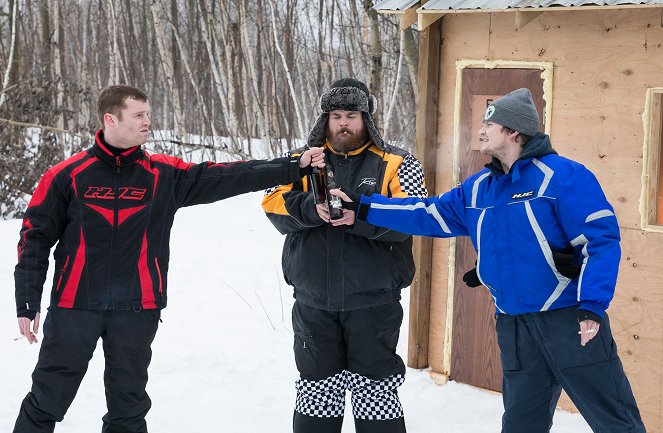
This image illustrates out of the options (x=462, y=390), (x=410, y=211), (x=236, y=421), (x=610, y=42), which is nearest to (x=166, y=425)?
(x=236, y=421)

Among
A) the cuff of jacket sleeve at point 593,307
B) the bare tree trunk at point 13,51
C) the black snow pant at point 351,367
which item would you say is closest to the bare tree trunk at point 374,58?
the black snow pant at point 351,367

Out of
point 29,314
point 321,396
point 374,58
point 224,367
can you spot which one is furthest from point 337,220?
point 374,58

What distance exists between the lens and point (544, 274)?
3457mm

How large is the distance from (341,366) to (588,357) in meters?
1.27

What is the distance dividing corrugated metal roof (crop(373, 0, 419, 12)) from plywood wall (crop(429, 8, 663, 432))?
63 centimetres

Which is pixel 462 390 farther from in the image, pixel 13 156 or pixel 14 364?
pixel 13 156

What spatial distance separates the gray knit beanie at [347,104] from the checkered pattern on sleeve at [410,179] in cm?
15

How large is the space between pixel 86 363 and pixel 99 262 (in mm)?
479

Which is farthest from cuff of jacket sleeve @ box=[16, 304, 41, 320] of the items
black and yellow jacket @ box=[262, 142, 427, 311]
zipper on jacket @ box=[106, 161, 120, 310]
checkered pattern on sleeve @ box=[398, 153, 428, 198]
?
checkered pattern on sleeve @ box=[398, 153, 428, 198]

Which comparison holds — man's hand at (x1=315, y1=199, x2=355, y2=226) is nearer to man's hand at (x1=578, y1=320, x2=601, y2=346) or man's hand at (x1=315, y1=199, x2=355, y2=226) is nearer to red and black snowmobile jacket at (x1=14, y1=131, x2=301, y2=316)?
red and black snowmobile jacket at (x1=14, y1=131, x2=301, y2=316)

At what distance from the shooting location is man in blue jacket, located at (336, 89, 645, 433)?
3.35 meters

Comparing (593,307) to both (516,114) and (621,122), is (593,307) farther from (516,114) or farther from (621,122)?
(621,122)

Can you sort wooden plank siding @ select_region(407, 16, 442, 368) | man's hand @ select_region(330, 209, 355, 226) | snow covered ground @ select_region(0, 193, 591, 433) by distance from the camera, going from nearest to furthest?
man's hand @ select_region(330, 209, 355, 226), snow covered ground @ select_region(0, 193, 591, 433), wooden plank siding @ select_region(407, 16, 442, 368)

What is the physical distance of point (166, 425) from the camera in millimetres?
5242
